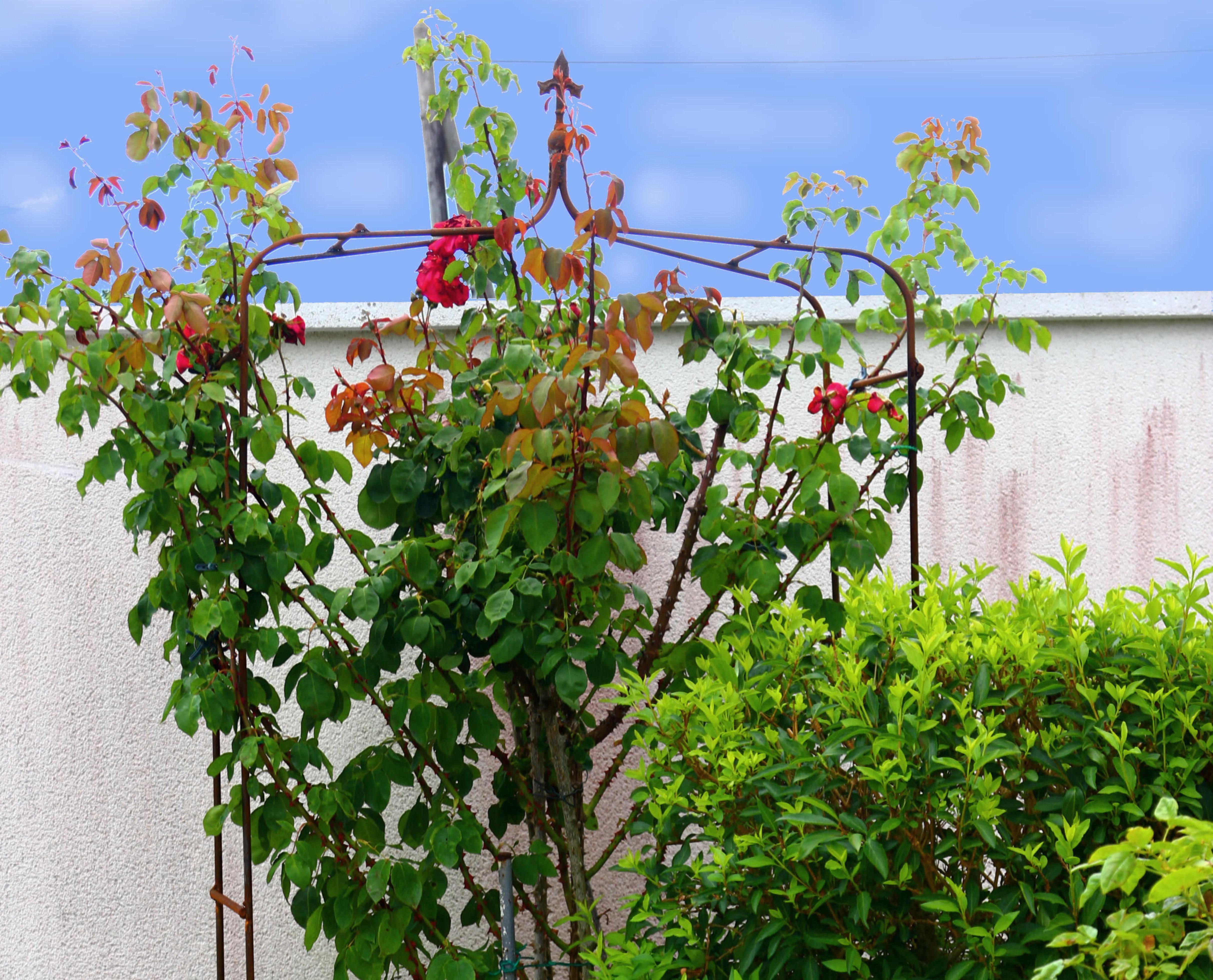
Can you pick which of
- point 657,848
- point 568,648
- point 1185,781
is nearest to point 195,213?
point 568,648

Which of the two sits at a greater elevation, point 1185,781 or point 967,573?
point 967,573

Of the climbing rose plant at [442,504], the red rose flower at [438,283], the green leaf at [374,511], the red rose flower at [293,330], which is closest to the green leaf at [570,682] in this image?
the climbing rose plant at [442,504]

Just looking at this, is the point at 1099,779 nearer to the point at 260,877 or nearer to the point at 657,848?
the point at 657,848

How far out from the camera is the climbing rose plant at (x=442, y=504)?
2033 millimetres

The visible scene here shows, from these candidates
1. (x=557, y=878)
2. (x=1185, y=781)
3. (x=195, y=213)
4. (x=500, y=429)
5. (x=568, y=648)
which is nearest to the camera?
(x=1185, y=781)

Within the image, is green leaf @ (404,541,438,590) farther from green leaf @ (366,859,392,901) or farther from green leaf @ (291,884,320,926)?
green leaf @ (291,884,320,926)

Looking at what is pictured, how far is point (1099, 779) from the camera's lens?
1559 millimetres

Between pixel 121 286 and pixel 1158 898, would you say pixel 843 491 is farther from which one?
pixel 121 286

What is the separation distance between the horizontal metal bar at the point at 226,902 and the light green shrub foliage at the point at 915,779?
96cm

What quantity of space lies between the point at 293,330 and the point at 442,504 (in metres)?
0.53

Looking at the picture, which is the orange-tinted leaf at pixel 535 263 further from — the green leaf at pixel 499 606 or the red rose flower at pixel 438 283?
the green leaf at pixel 499 606

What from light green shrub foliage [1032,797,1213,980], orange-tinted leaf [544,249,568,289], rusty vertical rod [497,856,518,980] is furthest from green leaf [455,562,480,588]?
light green shrub foliage [1032,797,1213,980]

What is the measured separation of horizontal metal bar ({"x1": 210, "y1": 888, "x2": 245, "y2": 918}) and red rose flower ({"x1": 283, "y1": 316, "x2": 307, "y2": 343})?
121 centimetres

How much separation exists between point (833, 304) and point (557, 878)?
68.3 inches
